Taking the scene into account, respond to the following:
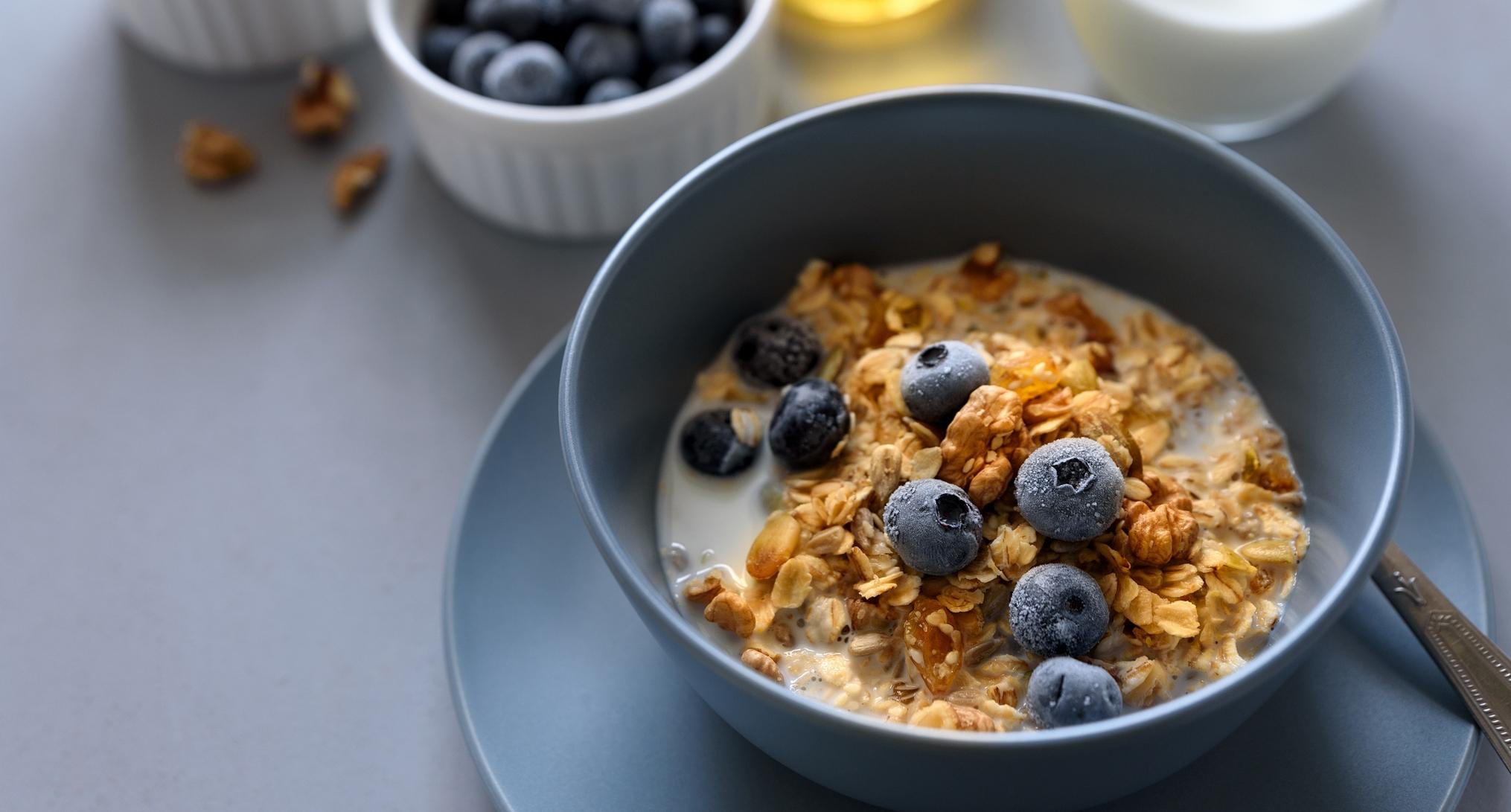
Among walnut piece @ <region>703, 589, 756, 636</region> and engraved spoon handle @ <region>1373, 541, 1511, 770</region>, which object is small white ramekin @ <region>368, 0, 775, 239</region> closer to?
walnut piece @ <region>703, 589, 756, 636</region>

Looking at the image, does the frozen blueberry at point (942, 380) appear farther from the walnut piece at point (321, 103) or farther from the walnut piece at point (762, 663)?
the walnut piece at point (321, 103)

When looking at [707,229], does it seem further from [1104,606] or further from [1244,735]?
[1244,735]

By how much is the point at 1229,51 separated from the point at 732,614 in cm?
67

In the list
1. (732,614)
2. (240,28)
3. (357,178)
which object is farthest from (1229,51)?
(240,28)

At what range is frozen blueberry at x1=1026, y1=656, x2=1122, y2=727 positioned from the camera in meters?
0.82

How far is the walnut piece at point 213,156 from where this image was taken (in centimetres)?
134

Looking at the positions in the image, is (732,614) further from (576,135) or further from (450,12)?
(450,12)

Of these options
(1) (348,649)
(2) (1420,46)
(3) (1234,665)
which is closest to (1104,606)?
(3) (1234,665)

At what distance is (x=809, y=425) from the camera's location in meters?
0.97

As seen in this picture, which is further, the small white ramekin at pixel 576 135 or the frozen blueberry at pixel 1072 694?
the small white ramekin at pixel 576 135

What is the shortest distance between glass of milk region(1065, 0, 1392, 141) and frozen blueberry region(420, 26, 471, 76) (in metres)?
0.56

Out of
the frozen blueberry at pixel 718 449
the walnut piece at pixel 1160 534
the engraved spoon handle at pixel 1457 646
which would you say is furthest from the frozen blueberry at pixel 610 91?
the engraved spoon handle at pixel 1457 646

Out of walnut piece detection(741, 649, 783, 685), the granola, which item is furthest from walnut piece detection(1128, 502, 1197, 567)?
walnut piece detection(741, 649, 783, 685)

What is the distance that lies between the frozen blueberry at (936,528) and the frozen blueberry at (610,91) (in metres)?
0.50
